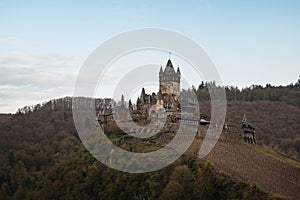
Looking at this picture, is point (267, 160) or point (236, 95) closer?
point (267, 160)

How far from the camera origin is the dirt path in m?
27.8

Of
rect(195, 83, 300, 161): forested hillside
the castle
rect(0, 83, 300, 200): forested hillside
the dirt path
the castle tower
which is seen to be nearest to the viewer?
rect(0, 83, 300, 200): forested hillside

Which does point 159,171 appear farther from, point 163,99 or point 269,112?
point 269,112

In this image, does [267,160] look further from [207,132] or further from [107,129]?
[107,129]

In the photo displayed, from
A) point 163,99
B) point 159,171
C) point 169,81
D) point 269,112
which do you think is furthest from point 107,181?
point 269,112

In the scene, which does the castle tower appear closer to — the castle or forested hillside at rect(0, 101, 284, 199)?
the castle

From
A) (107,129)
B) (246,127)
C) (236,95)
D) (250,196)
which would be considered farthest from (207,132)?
(236,95)

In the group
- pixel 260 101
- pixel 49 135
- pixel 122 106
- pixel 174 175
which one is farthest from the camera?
pixel 260 101

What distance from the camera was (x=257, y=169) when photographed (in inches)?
1217

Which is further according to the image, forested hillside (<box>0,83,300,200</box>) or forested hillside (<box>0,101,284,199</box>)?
forested hillside (<box>0,83,300,200</box>)

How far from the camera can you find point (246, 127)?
→ 49344 mm

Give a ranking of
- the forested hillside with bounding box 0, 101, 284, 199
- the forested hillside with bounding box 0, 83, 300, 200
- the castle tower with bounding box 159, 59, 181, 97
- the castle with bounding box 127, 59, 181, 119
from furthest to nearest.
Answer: the castle tower with bounding box 159, 59, 181, 97, the castle with bounding box 127, 59, 181, 119, the forested hillside with bounding box 0, 83, 300, 200, the forested hillside with bounding box 0, 101, 284, 199

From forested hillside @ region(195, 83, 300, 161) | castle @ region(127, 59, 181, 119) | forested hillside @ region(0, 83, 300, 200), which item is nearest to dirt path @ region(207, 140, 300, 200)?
→ forested hillside @ region(0, 83, 300, 200)

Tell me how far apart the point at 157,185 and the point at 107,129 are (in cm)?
1848
